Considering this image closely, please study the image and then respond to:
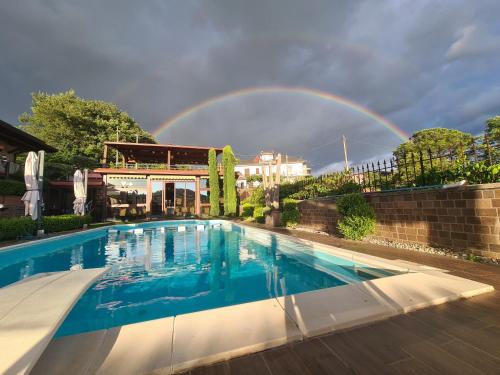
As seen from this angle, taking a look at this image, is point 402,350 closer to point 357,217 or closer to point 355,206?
point 357,217

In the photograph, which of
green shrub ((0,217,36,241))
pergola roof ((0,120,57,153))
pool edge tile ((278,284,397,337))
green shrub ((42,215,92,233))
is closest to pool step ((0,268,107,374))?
pool edge tile ((278,284,397,337))

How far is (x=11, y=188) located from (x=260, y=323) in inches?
632

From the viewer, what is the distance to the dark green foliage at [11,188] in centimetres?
1103

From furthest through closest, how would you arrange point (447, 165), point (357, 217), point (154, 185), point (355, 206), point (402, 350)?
point (154, 185), point (355, 206), point (357, 217), point (447, 165), point (402, 350)

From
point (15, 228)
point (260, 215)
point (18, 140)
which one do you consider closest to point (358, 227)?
point (260, 215)

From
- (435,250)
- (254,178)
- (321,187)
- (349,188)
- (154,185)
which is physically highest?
(254,178)

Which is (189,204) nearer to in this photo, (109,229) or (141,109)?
(109,229)

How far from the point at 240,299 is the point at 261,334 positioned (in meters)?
2.08

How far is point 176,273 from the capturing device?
538 cm

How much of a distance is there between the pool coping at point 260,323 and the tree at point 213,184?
18.6 meters

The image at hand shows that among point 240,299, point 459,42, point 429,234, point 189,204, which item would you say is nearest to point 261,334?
point 240,299

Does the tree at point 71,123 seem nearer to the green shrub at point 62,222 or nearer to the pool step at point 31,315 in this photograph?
the green shrub at point 62,222

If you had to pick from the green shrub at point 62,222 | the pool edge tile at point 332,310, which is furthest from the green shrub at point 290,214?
the green shrub at point 62,222

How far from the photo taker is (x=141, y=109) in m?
34.8
